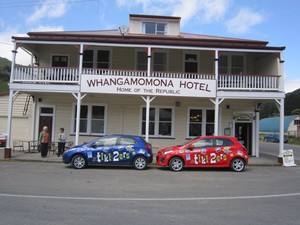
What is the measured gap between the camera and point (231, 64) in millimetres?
22000

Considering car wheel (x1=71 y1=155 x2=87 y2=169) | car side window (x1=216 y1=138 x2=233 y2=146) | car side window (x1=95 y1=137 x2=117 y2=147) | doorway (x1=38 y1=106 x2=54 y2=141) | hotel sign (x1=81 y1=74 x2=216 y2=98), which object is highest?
hotel sign (x1=81 y1=74 x2=216 y2=98)

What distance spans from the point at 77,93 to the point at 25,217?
40.9 ft

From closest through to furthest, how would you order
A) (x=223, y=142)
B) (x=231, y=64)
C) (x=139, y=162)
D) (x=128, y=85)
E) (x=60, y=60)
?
(x=139, y=162), (x=223, y=142), (x=128, y=85), (x=60, y=60), (x=231, y=64)

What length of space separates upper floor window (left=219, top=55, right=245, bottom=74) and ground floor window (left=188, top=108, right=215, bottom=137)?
9.52ft

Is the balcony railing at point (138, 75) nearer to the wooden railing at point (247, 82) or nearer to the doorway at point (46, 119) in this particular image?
the wooden railing at point (247, 82)

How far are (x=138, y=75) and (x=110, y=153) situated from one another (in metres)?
6.03

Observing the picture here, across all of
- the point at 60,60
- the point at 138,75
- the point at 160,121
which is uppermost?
the point at 60,60

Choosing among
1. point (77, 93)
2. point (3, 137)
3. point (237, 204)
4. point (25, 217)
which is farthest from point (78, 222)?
point (3, 137)

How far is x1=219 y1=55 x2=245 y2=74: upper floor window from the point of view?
21.9 m

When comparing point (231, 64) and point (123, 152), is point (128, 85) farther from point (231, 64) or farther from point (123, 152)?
point (231, 64)

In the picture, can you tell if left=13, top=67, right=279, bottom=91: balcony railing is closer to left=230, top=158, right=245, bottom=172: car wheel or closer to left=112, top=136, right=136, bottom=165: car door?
left=230, top=158, right=245, bottom=172: car wheel

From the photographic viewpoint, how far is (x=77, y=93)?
18.4 meters

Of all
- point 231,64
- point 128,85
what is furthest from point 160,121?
point 231,64

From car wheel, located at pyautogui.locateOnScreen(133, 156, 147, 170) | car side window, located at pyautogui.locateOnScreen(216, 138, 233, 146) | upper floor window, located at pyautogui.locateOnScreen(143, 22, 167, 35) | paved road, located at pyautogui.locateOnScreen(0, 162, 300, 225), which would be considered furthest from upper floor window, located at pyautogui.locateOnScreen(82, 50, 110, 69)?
car side window, located at pyautogui.locateOnScreen(216, 138, 233, 146)
